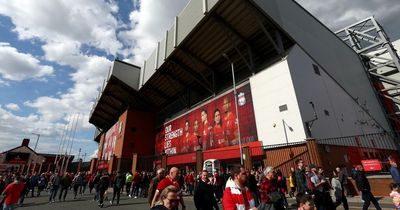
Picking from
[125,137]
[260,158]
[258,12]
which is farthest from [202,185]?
[125,137]

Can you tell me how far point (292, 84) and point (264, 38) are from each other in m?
6.38

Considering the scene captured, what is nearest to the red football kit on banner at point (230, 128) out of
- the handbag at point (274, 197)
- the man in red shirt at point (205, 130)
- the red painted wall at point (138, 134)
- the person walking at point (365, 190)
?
the man in red shirt at point (205, 130)

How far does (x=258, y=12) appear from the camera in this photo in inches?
740

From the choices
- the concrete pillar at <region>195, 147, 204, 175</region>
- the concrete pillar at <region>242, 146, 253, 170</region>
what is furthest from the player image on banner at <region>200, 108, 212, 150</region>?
the concrete pillar at <region>242, 146, 253, 170</region>

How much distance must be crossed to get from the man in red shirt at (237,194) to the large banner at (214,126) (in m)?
17.3

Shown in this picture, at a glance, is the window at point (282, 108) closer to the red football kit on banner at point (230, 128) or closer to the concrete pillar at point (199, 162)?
the red football kit on banner at point (230, 128)

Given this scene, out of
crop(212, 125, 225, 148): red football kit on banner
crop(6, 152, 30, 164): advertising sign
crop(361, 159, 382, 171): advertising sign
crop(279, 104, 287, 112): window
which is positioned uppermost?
crop(6, 152, 30, 164): advertising sign

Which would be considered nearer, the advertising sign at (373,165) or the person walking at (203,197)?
the person walking at (203,197)

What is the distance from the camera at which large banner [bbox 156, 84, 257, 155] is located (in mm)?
21188

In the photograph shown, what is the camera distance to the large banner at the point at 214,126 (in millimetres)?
21188

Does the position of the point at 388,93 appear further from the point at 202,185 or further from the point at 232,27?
the point at 202,185

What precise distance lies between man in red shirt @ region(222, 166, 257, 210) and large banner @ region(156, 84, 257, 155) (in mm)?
17350

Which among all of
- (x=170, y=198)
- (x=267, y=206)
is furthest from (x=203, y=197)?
(x=170, y=198)

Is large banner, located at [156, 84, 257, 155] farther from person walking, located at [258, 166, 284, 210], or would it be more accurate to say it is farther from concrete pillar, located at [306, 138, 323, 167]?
person walking, located at [258, 166, 284, 210]
